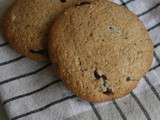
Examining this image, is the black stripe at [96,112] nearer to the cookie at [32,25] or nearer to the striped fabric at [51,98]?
the striped fabric at [51,98]

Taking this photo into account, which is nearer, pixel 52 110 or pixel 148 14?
pixel 52 110

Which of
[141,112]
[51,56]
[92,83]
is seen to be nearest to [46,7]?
[51,56]

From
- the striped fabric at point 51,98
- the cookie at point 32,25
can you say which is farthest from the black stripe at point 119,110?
the cookie at point 32,25

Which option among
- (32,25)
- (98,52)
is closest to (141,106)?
(98,52)

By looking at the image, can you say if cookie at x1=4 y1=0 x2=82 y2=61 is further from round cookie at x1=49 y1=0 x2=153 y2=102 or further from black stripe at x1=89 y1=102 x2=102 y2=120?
black stripe at x1=89 y1=102 x2=102 y2=120

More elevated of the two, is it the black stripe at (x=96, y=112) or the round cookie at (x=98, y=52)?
the round cookie at (x=98, y=52)

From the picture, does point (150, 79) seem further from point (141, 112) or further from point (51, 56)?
point (51, 56)
